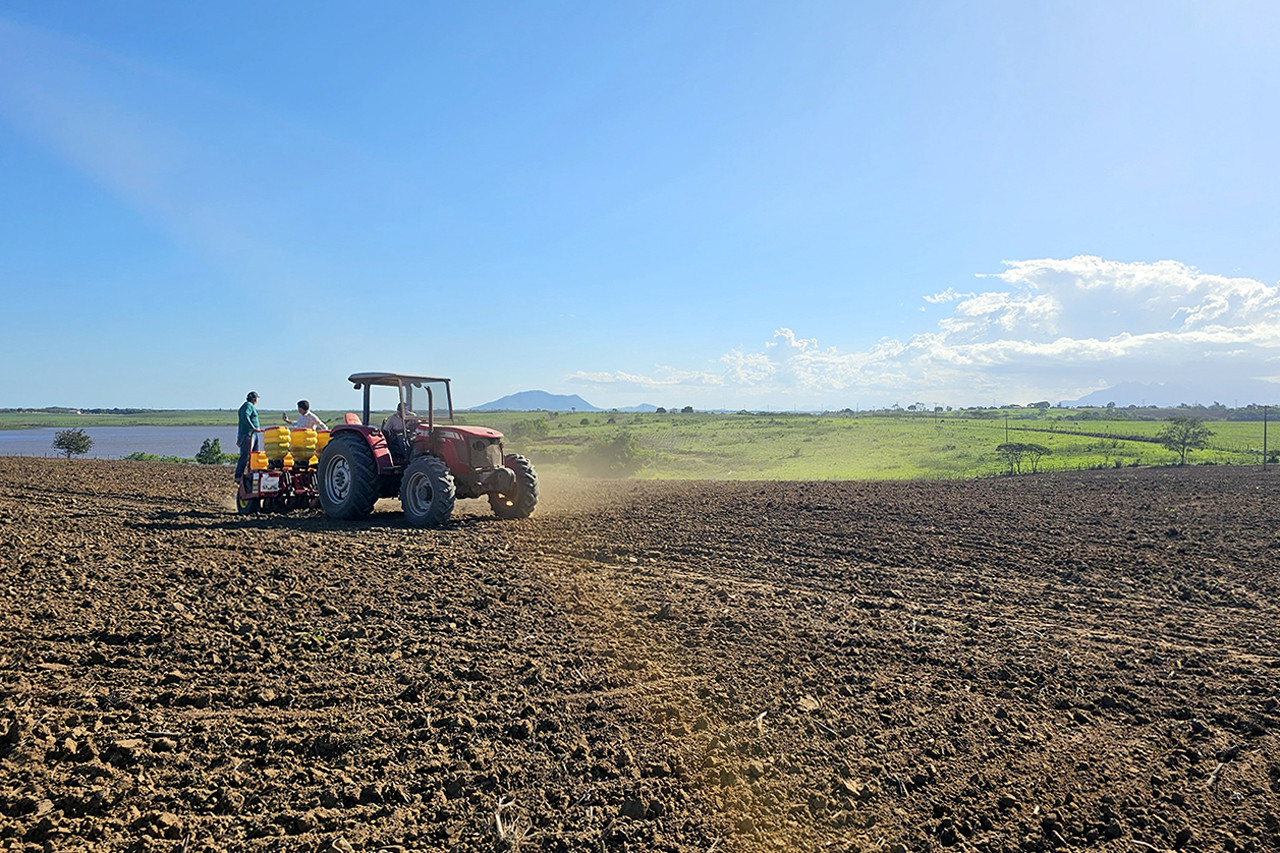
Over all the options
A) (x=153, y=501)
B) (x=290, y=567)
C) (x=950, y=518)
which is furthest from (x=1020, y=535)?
(x=153, y=501)

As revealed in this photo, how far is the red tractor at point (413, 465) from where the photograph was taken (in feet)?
38.3

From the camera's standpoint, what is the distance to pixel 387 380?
1221cm

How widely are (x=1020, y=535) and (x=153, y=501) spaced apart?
1558cm

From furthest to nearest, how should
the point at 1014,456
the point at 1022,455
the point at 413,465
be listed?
the point at 1022,455
the point at 1014,456
the point at 413,465

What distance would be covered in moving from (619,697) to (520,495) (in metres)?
8.09

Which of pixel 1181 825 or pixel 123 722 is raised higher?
pixel 123 722

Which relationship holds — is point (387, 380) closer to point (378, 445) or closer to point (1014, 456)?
point (378, 445)

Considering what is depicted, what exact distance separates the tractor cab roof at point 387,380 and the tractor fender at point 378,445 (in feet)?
2.39

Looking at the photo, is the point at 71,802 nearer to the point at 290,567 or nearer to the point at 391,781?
the point at 391,781

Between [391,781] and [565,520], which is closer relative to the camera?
[391,781]

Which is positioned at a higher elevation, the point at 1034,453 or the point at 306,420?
the point at 306,420

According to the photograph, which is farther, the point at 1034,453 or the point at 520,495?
the point at 1034,453

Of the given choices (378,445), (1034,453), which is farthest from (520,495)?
(1034,453)

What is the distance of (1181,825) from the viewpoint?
3.57m
